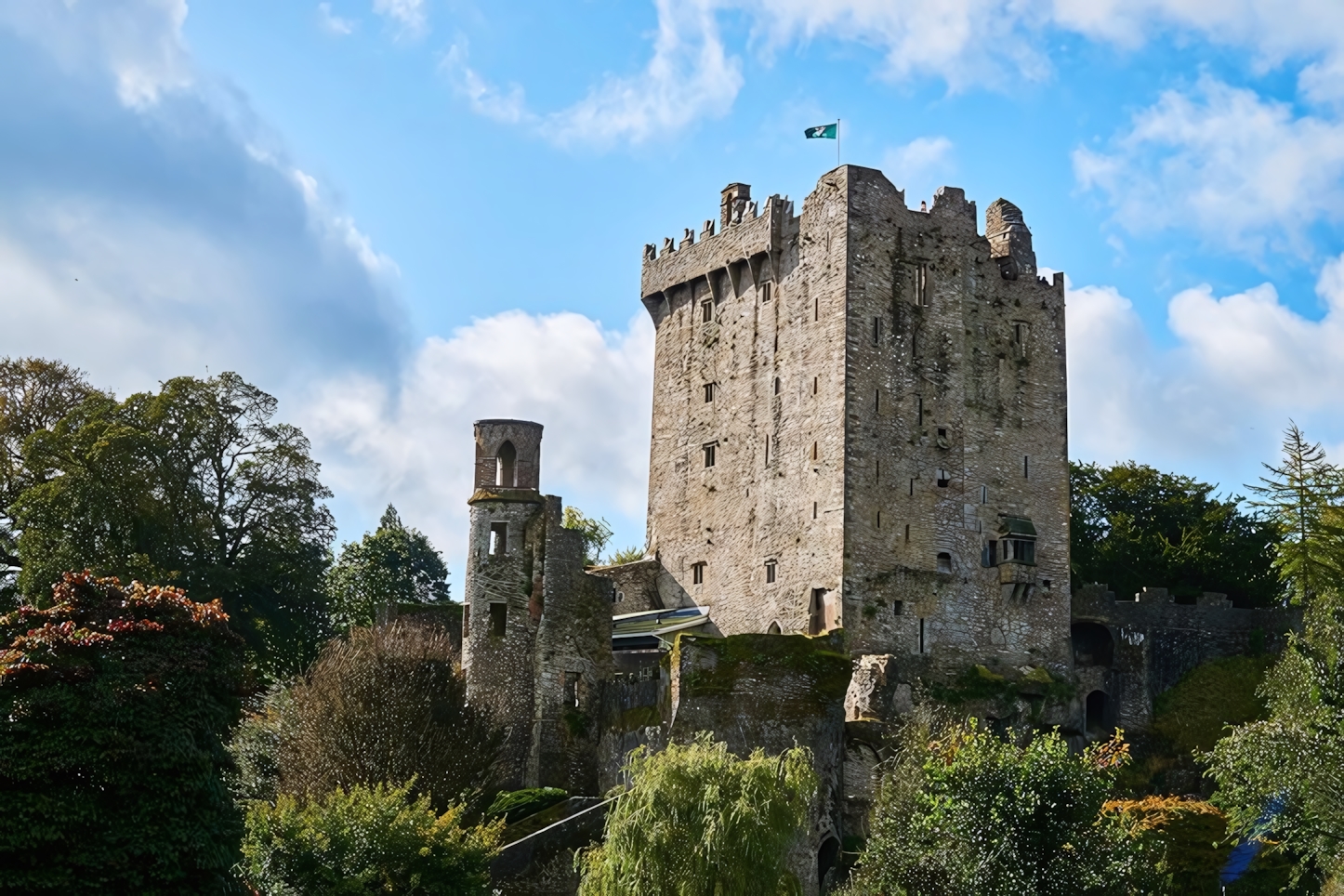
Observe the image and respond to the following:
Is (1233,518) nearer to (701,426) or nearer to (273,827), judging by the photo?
(701,426)

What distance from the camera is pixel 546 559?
48438 millimetres

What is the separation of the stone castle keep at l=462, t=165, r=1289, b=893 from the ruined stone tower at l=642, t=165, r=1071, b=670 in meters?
0.07

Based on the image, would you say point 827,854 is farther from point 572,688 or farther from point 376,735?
point 376,735

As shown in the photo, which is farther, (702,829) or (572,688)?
(572,688)

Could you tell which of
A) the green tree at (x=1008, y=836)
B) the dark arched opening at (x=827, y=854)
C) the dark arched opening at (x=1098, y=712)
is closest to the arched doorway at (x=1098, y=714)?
the dark arched opening at (x=1098, y=712)

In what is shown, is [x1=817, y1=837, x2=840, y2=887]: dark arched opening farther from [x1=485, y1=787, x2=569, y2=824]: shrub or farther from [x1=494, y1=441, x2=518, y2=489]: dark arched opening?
[x1=494, y1=441, x2=518, y2=489]: dark arched opening

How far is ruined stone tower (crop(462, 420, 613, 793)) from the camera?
156 ft

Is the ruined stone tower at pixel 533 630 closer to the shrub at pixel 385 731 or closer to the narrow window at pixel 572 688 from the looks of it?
the narrow window at pixel 572 688

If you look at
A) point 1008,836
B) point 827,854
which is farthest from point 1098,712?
point 1008,836

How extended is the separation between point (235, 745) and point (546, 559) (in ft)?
28.2

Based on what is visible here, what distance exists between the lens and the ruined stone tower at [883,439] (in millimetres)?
54594

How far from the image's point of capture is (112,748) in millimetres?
27750

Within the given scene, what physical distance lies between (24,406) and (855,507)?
2523cm

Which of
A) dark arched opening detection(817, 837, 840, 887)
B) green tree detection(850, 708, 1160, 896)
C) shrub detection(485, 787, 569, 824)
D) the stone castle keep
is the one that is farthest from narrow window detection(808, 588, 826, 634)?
green tree detection(850, 708, 1160, 896)
